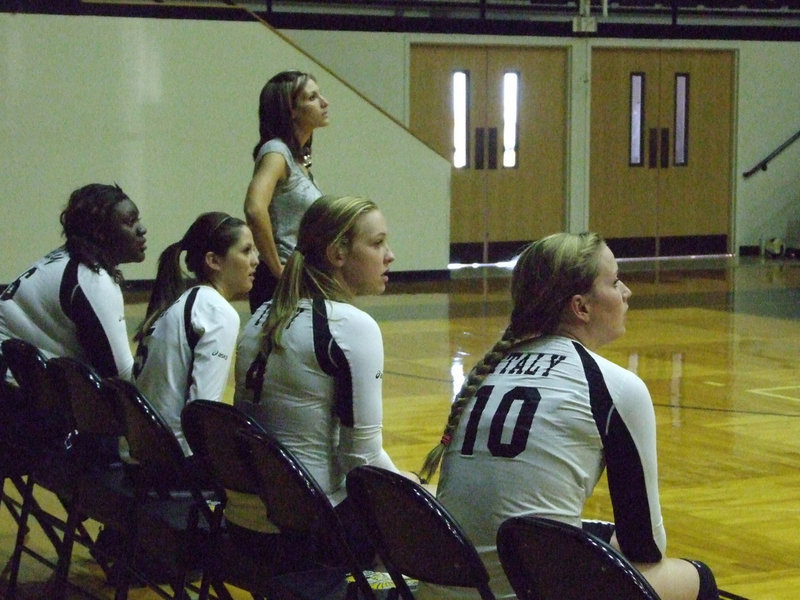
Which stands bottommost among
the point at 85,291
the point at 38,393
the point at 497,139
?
the point at 38,393

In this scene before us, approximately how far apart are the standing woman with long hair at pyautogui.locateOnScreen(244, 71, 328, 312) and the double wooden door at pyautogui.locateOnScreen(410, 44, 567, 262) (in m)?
8.90

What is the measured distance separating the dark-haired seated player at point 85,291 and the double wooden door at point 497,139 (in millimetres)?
9348

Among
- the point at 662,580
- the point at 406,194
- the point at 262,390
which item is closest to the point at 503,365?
the point at 662,580

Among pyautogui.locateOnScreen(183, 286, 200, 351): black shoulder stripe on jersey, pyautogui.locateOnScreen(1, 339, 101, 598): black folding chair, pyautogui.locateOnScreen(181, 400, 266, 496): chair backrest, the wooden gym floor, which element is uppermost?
pyautogui.locateOnScreen(183, 286, 200, 351): black shoulder stripe on jersey

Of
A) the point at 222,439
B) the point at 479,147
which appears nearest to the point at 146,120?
the point at 479,147

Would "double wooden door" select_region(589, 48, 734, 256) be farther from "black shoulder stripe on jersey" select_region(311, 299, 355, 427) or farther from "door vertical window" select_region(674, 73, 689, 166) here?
"black shoulder stripe on jersey" select_region(311, 299, 355, 427)

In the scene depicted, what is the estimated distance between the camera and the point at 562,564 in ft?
5.94

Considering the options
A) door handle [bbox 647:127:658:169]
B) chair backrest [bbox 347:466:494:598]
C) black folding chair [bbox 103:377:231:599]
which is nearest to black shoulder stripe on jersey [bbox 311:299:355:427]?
black folding chair [bbox 103:377:231:599]

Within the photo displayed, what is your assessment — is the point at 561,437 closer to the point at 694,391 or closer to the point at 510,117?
the point at 694,391

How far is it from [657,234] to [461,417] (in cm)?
1220

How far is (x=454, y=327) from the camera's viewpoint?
902cm

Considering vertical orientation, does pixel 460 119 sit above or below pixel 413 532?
above

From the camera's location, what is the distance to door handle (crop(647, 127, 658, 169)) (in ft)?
45.9

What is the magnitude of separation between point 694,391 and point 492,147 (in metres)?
7.02
